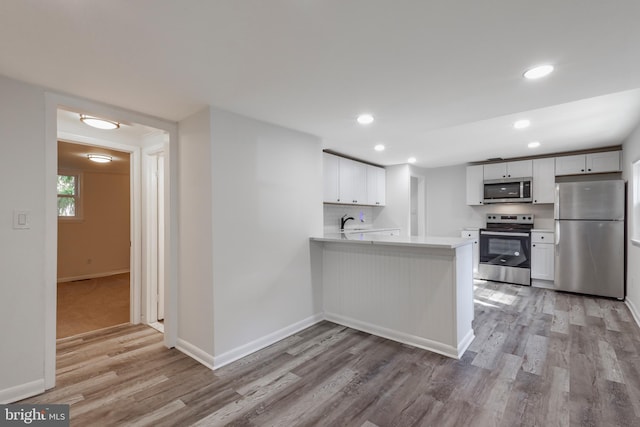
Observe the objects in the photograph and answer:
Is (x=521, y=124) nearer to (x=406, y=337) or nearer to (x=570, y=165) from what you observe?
(x=570, y=165)

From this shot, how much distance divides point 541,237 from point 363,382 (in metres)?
4.43

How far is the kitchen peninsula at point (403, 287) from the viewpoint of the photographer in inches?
103

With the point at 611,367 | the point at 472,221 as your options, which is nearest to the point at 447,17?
the point at 611,367

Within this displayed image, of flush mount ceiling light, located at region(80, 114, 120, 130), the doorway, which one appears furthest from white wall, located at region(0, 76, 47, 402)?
the doorway

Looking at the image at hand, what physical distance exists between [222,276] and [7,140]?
172 centimetres

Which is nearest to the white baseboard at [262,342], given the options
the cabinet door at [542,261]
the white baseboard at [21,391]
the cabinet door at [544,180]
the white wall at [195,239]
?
the white wall at [195,239]

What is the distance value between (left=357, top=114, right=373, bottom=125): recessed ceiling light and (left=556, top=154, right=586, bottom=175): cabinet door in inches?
158

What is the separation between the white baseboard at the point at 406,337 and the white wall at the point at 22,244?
259 centimetres

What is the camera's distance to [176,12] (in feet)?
4.38

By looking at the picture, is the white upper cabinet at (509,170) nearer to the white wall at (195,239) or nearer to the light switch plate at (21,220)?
the white wall at (195,239)

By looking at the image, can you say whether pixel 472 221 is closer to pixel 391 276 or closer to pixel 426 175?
pixel 426 175

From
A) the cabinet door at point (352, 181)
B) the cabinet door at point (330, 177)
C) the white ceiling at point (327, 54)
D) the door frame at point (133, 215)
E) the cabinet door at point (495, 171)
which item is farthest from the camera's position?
the cabinet door at point (495, 171)

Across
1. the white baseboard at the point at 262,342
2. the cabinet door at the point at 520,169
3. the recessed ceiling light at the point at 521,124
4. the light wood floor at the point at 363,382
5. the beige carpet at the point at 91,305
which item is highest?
the recessed ceiling light at the point at 521,124

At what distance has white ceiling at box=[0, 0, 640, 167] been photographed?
134 centimetres
